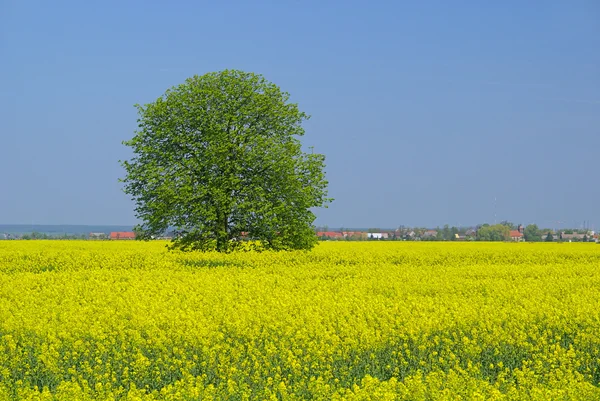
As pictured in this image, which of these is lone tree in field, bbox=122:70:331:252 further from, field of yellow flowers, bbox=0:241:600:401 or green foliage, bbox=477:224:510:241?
green foliage, bbox=477:224:510:241

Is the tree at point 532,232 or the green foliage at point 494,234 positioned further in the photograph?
the tree at point 532,232

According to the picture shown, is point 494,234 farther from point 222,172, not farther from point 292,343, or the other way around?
point 292,343

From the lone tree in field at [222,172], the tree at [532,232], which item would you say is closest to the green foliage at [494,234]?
the tree at [532,232]

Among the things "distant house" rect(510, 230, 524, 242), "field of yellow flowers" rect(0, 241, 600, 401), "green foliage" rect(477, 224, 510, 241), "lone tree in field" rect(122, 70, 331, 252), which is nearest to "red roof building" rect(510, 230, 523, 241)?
"distant house" rect(510, 230, 524, 242)

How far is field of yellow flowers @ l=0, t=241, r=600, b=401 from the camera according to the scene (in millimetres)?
8711

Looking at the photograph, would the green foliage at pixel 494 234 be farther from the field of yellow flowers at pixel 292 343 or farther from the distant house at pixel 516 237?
the field of yellow flowers at pixel 292 343

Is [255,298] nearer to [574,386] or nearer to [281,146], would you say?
[574,386]

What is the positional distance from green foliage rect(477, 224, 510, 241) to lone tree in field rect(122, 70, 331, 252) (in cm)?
8625

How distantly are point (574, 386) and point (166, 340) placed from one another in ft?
19.5

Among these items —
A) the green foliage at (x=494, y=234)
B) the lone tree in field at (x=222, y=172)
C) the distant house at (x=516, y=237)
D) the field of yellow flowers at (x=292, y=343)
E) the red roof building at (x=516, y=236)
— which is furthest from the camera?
the red roof building at (x=516, y=236)

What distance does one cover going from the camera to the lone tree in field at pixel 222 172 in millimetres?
30359

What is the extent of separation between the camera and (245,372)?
9.77m

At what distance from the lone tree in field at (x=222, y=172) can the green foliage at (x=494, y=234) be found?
3396 inches

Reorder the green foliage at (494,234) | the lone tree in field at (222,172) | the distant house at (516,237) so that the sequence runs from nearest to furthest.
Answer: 1. the lone tree in field at (222,172)
2. the green foliage at (494,234)
3. the distant house at (516,237)
